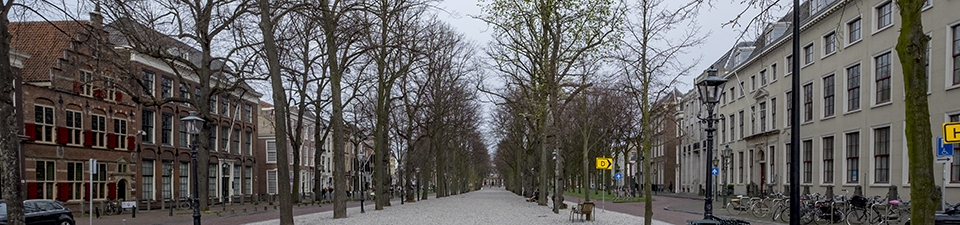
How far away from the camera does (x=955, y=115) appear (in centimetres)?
2612

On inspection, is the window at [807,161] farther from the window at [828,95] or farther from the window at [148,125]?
the window at [148,125]

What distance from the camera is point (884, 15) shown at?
30938 millimetres

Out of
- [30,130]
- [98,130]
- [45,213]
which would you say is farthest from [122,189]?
[45,213]

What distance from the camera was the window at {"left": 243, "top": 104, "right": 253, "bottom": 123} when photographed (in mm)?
59991

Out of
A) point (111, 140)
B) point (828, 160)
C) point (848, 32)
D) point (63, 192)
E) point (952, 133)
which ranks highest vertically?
point (848, 32)

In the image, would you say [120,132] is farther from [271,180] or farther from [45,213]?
[271,180]

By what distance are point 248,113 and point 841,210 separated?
46.5 metres

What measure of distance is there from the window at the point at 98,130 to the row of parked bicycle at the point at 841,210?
30969mm

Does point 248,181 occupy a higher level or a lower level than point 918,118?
lower

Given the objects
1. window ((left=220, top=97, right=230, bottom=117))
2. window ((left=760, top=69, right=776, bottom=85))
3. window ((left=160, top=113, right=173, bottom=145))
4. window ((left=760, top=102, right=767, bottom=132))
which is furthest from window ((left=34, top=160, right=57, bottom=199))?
window ((left=760, top=69, right=776, bottom=85))

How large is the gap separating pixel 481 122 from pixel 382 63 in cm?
2872

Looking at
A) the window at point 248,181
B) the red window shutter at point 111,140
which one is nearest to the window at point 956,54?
the red window shutter at point 111,140

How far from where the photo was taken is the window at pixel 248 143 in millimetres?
59750

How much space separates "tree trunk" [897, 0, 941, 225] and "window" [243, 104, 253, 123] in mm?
55520
